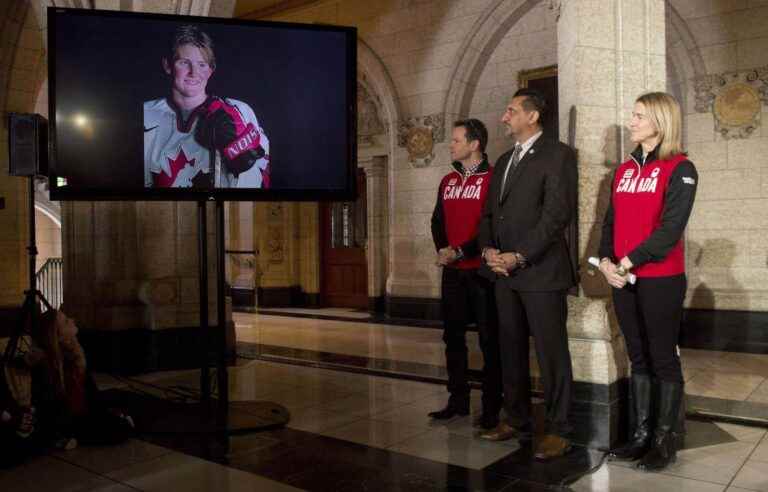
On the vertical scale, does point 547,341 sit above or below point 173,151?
below

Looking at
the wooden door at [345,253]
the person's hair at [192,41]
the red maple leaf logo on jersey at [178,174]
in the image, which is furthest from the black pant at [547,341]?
the wooden door at [345,253]

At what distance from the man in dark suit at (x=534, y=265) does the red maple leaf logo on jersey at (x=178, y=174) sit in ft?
4.98

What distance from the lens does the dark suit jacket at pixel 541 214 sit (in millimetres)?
2807

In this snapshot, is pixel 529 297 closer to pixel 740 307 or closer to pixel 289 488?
pixel 289 488

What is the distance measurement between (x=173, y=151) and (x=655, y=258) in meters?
2.29

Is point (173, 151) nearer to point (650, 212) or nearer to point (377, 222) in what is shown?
point (650, 212)

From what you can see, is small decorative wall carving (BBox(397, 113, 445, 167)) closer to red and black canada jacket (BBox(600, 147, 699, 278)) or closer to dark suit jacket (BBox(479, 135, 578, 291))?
dark suit jacket (BBox(479, 135, 578, 291))

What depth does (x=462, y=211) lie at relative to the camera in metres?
3.46

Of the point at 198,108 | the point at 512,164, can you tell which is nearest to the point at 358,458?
the point at 512,164

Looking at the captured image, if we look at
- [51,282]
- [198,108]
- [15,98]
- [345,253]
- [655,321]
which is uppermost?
[15,98]

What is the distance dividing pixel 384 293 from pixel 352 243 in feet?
4.05

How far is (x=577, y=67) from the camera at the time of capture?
302 cm

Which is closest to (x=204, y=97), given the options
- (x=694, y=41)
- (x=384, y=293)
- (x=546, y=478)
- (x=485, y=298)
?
(x=485, y=298)

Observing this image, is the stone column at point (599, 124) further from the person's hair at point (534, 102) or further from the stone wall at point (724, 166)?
the stone wall at point (724, 166)
